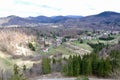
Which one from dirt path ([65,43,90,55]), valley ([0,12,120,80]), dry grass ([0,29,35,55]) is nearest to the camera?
valley ([0,12,120,80])

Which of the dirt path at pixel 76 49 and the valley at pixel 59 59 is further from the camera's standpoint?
the dirt path at pixel 76 49

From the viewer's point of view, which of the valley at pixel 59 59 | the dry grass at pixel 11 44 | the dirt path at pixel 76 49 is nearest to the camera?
the valley at pixel 59 59

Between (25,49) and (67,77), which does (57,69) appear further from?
(25,49)

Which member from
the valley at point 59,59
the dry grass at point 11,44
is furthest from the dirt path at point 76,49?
the dry grass at point 11,44

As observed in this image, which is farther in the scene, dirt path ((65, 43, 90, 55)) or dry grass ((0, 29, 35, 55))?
dry grass ((0, 29, 35, 55))

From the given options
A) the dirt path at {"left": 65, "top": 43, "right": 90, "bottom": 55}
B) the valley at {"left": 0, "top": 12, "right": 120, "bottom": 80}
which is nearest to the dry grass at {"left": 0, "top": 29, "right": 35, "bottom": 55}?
the valley at {"left": 0, "top": 12, "right": 120, "bottom": 80}

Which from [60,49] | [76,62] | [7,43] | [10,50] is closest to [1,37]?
[7,43]

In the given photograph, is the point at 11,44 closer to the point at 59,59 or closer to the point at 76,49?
the point at 76,49

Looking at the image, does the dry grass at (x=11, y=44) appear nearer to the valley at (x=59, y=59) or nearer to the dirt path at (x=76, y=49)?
the valley at (x=59, y=59)

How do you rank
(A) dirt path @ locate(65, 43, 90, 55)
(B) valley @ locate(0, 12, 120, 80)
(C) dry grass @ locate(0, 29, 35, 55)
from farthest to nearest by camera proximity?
(C) dry grass @ locate(0, 29, 35, 55)
(A) dirt path @ locate(65, 43, 90, 55)
(B) valley @ locate(0, 12, 120, 80)

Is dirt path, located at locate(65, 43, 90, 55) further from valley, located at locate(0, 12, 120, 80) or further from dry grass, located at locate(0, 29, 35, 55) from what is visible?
dry grass, located at locate(0, 29, 35, 55)

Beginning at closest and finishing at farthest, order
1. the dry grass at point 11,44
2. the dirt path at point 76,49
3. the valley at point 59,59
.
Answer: the valley at point 59,59 → the dirt path at point 76,49 → the dry grass at point 11,44
